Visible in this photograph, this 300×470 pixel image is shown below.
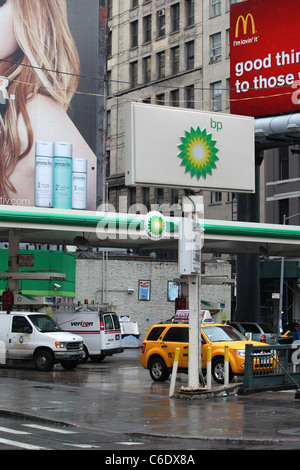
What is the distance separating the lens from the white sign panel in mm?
19453

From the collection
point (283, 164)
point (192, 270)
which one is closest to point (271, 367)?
point (192, 270)

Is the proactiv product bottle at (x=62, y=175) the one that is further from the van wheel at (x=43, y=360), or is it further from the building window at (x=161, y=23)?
the building window at (x=161, y=23)

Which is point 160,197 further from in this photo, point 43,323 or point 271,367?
point 271,367

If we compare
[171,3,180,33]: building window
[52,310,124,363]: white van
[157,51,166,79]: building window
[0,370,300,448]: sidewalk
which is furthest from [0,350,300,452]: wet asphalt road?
[157,51,166,79]: building window

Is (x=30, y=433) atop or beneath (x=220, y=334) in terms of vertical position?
beneath

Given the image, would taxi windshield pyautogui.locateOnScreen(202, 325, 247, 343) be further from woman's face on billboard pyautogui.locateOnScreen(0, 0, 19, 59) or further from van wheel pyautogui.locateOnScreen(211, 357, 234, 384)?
woman's face on billboard pyautogui.locateOnScreen(0, 0, 19, 59)

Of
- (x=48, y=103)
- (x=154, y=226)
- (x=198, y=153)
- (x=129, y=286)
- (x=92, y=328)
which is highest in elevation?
(x=48, y=103)

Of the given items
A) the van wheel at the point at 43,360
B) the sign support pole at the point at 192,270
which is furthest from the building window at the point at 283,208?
the sign support pole at the point at 192,270

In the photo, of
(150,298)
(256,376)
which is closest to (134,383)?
(256,376)

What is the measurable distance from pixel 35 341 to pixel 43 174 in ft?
75.0

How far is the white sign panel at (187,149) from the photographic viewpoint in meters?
19.5

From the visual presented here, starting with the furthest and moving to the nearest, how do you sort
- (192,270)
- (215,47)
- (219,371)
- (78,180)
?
1. (215,47)
2. (78,180)
3. (219,371)
4. (192,270)

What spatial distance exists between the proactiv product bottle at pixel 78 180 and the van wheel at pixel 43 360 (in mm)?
23637

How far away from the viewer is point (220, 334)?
24.8 m
